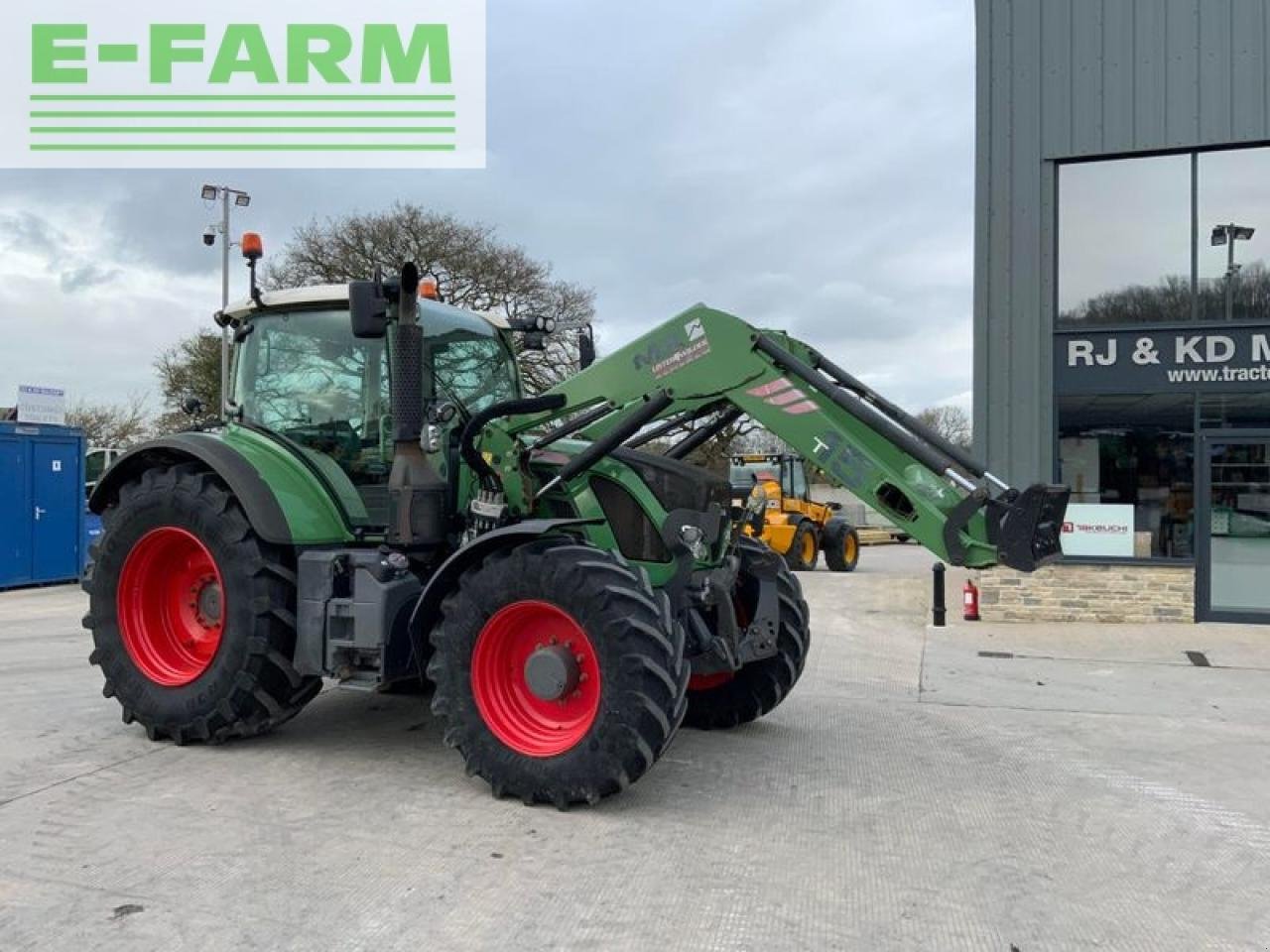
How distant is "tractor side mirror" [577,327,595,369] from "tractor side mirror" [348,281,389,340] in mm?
1673

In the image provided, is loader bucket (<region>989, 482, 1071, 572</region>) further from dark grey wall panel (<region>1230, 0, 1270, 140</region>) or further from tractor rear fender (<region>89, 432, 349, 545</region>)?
dark grey wall panel (<region>1230, 0, 1270, 140</region>)

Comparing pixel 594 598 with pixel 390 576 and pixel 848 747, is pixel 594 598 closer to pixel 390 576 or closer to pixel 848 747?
pixel 390 576

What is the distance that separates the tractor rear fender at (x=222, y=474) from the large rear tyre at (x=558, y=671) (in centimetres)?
107


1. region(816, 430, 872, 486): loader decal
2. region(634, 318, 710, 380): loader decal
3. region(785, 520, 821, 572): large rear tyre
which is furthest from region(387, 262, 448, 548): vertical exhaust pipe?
region(785, 520, 821, 572): large rear tyre

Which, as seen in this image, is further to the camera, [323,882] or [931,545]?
[931,545]

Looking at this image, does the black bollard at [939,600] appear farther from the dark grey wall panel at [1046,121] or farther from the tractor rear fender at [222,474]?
the tractor rear fender at [222,474]

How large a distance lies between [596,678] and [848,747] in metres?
2.00

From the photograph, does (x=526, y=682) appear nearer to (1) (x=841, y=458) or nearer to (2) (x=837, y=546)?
(1) (x=841, y=458)

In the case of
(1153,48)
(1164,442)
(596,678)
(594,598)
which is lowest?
(596,678)

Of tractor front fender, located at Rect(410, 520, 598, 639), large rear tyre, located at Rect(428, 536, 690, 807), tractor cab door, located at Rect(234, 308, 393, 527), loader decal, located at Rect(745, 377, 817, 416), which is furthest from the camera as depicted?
tractor cab door, located at Rect(234, 308, 393, 527)

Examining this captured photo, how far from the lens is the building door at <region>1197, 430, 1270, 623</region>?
11.1 meters

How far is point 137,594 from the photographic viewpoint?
6.05 m

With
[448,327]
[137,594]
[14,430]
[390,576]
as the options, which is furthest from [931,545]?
[14,430]

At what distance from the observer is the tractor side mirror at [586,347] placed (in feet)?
21.4
